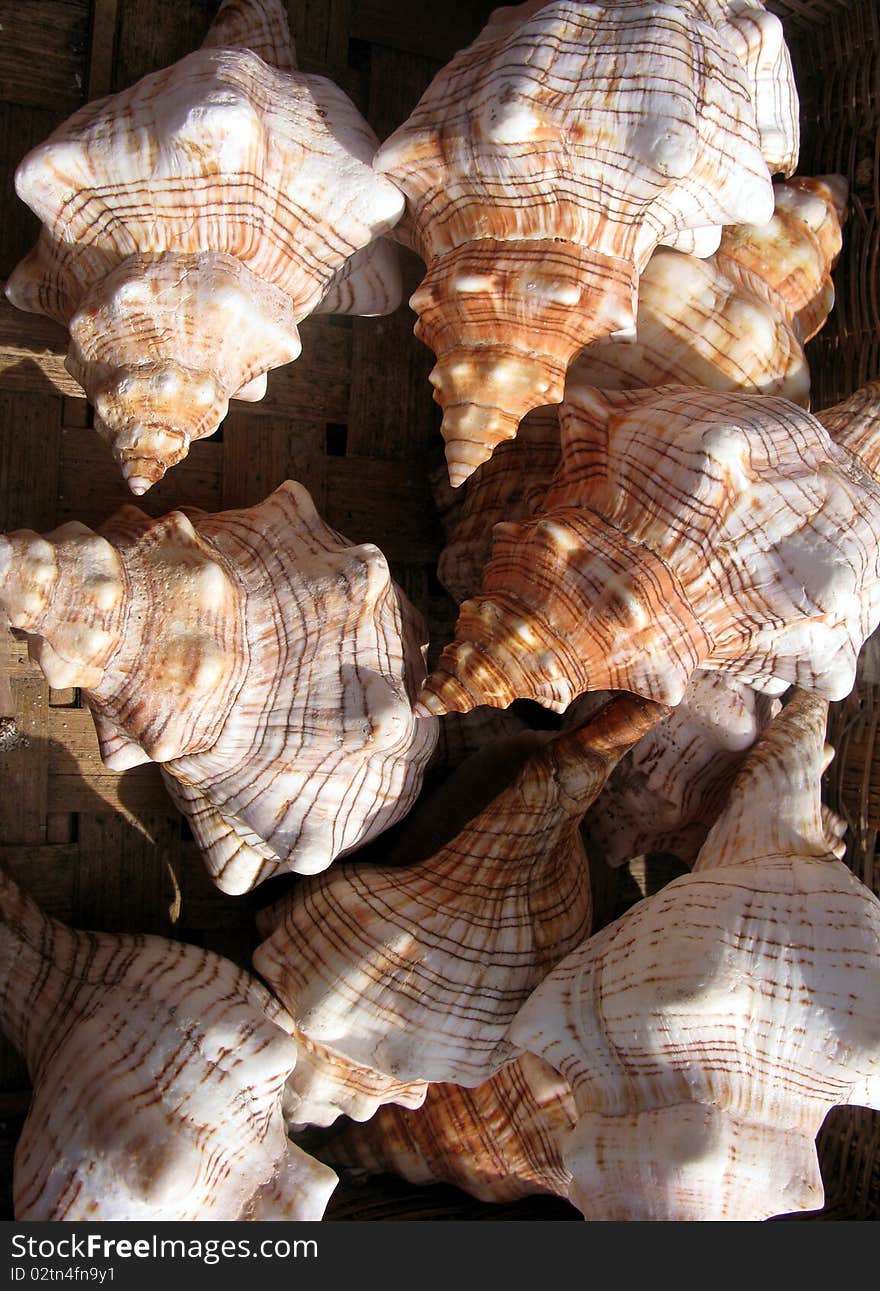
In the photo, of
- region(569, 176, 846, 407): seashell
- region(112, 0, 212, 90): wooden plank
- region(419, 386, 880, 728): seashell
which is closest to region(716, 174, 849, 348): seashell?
region(569, 176, 846, 407): seashell

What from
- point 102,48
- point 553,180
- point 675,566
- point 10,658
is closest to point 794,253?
point 553,180

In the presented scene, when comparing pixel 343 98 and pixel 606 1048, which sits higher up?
pixel 343 98

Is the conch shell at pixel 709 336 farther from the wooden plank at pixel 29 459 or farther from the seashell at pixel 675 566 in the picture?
the wooden plank at pixel 29 459

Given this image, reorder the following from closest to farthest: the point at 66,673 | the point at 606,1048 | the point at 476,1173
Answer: the point at 66,673, the point at 606,1048, the point at 476,1173

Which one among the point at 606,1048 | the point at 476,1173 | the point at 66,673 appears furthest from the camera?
the point at 476,1173

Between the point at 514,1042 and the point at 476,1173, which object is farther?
the point at 476,1173

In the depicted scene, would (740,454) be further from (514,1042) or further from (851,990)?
(514,1042)

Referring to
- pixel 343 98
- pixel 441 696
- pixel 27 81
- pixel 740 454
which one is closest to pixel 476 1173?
pixel 441 696

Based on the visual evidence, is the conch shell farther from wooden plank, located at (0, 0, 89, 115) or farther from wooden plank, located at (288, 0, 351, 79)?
wooden plank, located at (0, 0, 89, 115)

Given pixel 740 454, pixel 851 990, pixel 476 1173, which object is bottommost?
pixel 476 1173
